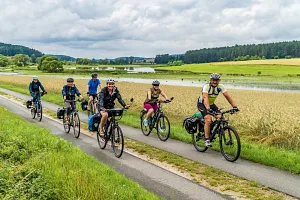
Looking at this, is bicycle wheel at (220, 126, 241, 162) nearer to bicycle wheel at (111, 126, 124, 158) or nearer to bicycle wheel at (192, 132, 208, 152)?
bicycle wheel at (192, 132, 208, 152)

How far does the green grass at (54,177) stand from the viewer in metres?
5.45

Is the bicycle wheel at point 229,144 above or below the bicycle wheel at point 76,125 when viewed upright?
above

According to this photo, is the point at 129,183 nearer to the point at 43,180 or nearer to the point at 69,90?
the point at 43,180

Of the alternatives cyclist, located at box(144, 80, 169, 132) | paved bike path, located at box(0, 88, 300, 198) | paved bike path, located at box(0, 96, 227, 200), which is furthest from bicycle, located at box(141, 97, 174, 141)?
paved bike path, located at box(0, 96, 227, 200)

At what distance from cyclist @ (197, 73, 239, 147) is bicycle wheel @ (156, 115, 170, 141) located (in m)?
2.33

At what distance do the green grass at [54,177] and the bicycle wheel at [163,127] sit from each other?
13.0 ft

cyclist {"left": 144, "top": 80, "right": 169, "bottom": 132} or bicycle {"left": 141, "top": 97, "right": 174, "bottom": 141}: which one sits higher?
cyclist {"left": 144, "top": 80, "right": 169, "bottom": 132}

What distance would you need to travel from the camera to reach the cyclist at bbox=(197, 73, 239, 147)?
920cm

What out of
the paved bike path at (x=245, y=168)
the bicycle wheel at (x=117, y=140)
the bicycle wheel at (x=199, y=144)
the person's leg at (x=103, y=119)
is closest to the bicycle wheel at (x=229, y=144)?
the paved bike path at (x=245, y=168)

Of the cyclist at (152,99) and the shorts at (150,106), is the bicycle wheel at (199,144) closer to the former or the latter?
the cyclist at (152,99)

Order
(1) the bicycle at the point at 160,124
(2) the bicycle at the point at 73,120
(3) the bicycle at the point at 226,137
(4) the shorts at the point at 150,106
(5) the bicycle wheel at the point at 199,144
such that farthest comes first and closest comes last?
(2) the bicycle at the point at 73,120 → (4) the shorts at the point at 150,106 → (1) the bicycle at the point at 160,124 → (5) the bicycle wheel at the point at 199,144 → (3) the bicycle at the point at 226,137

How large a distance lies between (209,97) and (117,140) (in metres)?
3.07

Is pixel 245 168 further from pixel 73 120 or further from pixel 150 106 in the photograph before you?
pixel 73 120

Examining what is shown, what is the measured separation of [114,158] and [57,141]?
1.70m
